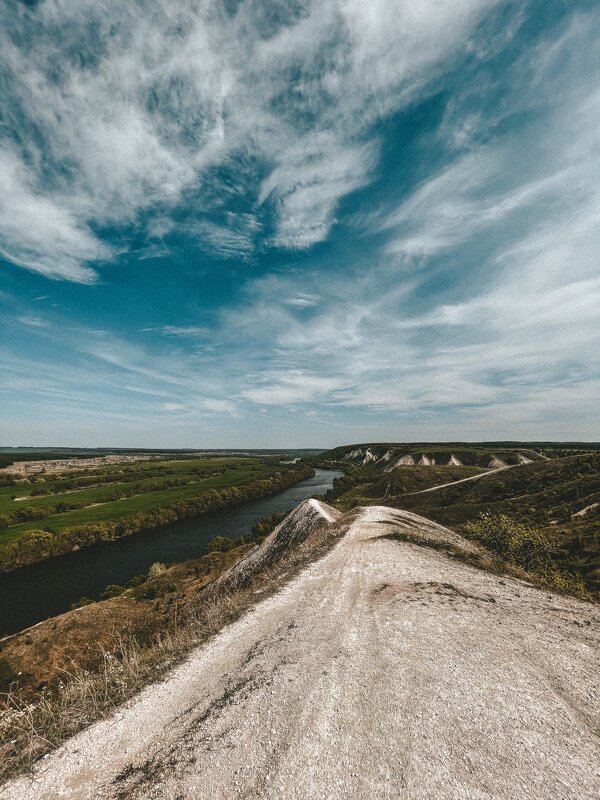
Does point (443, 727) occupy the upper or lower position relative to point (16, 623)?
upper

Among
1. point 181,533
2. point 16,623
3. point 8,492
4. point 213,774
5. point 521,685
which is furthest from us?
point 8,492

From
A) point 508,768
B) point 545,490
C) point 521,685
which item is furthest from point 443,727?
point 545,490

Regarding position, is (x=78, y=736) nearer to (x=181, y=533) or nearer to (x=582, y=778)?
(x=582, y=778)

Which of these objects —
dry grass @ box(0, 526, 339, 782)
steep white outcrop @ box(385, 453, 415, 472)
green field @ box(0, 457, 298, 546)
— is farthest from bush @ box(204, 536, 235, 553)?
steep white outcrop @ box(385, 453, 415, 472)

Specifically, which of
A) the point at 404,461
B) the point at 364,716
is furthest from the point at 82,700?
the point at 404,461

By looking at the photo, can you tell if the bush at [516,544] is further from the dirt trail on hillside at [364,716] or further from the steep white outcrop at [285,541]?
the dirt trail on hillside at [364,716]

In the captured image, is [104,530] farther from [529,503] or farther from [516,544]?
[529,503]
